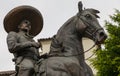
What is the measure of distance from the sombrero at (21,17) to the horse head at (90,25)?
1.04 m

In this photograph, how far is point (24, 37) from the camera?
10.8 meters

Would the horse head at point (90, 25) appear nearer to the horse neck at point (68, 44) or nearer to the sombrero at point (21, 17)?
the horse neck at point (68, 44)

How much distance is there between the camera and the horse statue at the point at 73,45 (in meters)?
10.0

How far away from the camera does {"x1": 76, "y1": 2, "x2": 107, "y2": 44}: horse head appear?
10148mm

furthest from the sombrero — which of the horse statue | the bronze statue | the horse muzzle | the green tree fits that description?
the green tree

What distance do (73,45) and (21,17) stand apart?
1412mm

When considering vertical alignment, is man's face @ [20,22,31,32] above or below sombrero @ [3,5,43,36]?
below

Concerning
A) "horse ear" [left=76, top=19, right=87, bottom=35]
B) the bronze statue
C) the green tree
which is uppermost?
"horse ear" [left=76, top=19, right=87, bottom=35]

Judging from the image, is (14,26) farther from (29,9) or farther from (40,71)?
(40,71)

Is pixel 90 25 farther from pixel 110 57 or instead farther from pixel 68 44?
pixel 110 57

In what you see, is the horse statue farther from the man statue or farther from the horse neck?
the man statue

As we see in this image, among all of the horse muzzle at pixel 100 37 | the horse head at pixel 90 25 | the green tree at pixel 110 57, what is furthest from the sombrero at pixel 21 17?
the green tree at pixel 110 57

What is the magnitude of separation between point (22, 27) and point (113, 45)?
70.2ft

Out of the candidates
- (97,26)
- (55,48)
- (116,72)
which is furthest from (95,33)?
(116,72)
